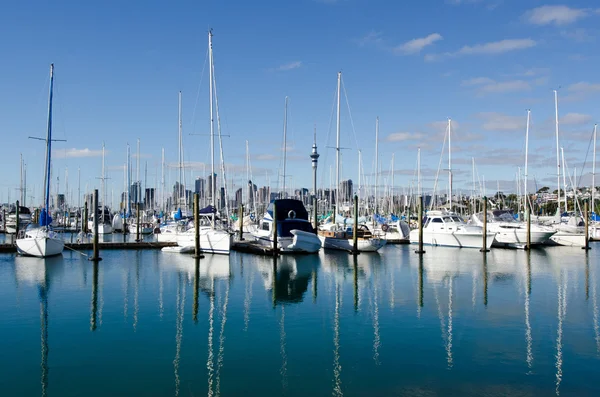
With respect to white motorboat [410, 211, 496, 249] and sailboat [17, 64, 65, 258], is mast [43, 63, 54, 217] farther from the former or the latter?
white motorboat [410, 211, 496, 249]

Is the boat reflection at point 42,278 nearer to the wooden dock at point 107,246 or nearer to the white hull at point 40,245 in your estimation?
the white hull at point 40,245

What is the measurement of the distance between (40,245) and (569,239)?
45520 mm

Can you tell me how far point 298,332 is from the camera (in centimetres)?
1714

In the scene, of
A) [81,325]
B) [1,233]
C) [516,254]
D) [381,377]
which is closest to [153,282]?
[81,325]

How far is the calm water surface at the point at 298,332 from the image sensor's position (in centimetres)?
1237

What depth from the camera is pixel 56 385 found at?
12.3 m

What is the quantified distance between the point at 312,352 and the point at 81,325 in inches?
333

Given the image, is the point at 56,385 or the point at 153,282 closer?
the point at 56,385

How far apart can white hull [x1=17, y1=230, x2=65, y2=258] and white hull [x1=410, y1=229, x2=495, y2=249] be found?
104 feet

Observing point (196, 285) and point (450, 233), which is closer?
point (196, 285)

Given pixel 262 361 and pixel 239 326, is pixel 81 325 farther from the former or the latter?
pixel 262 361

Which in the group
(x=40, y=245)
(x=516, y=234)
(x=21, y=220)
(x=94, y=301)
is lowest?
(x=94, y=301)

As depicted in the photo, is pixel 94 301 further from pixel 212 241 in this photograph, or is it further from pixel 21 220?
pixel 21 220

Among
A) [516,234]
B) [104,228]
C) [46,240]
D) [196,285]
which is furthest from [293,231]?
[104,228]
